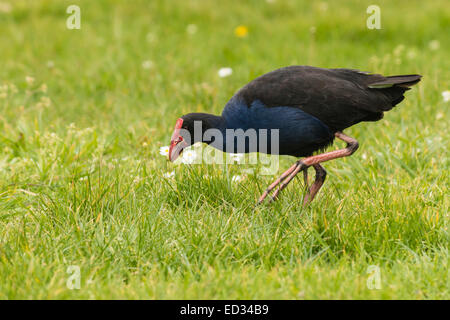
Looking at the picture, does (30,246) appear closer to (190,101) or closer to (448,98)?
(190,101)

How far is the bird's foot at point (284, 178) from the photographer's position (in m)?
3.92

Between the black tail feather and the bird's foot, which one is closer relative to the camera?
the bird's foot

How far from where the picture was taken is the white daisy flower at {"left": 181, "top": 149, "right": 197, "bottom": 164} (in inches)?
171

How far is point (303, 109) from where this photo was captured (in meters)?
3.88

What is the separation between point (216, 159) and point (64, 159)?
3.95ft

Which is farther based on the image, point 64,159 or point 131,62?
point 131,62

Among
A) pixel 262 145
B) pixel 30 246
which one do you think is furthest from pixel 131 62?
pixel 30 246

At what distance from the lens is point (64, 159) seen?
15.9ft

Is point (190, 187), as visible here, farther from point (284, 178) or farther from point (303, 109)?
point (303, 109)

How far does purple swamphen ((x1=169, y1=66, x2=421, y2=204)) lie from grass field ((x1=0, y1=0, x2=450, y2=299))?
24 centimetres

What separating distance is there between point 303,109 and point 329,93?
195 mm

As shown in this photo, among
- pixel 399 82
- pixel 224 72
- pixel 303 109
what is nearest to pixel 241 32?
pixel 224 72

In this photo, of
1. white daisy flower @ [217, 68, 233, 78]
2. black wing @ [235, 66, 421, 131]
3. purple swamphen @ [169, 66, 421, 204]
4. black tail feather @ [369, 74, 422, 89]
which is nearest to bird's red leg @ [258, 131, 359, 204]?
purple swamphen @ [169, 66, 421, 204]

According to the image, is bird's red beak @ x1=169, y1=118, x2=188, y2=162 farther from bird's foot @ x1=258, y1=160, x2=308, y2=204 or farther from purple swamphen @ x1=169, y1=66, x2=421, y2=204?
bird's foot @ x1=258, y1=160, x2=308, y2=204
